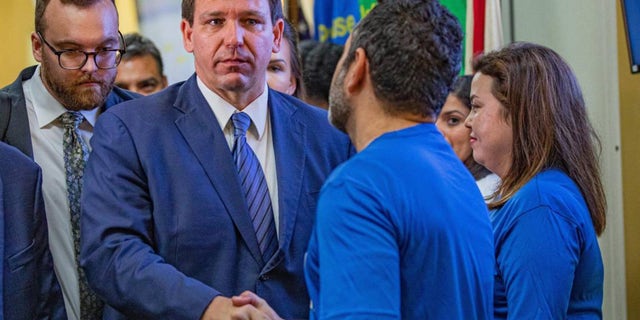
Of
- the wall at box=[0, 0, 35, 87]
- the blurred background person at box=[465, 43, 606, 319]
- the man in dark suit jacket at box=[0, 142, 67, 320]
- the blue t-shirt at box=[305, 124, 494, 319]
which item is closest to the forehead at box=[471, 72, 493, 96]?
the blurred background person at box=[465, 43, 606, 319]

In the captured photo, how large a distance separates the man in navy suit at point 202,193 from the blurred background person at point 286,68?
1143 millimetres

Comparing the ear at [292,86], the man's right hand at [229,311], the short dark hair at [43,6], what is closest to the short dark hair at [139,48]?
the ear at [292,86]

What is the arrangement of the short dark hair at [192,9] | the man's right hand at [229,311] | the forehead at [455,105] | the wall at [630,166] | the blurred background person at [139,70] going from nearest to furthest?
the man's right hand at [229,311] < the short dark hair at [192,9] < the wall at [630,166] < the forehead at [455,105] < the blurred background person at [139,70]

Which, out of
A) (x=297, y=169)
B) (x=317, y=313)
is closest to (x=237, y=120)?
(x=297, y=169)

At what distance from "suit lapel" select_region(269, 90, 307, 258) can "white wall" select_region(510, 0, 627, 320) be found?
166 cm

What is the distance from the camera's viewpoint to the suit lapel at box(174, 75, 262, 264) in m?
2.38

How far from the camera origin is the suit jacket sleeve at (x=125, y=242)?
89.0 inches

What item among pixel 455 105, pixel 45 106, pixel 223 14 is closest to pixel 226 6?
pixel 223 14

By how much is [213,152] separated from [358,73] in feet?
2.17

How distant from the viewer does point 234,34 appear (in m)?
2.54

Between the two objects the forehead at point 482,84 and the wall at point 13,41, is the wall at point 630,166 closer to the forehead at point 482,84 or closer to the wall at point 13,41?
the forehead at point 482,84

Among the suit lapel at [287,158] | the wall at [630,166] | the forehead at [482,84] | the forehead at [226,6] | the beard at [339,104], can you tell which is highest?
the forehead at [226,6]

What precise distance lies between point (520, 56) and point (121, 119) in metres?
1.08

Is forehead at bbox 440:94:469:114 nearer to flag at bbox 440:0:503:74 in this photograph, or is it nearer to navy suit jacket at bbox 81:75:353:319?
flag at bbox 440:0:503:74
